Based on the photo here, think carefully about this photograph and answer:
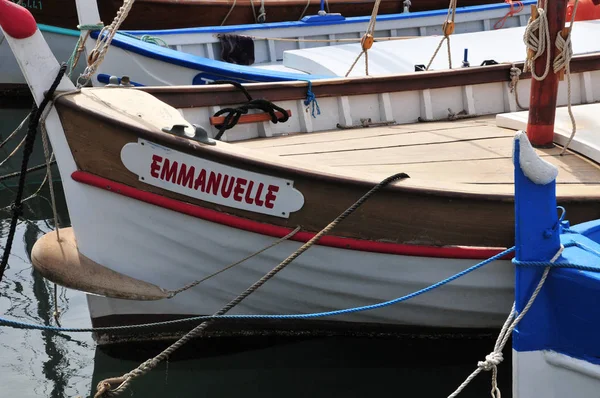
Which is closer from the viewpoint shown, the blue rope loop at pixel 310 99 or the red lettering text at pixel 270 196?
the red lettering text at pixel 270 196

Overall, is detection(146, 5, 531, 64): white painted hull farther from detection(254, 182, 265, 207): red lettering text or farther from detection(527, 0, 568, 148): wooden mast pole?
detection(254, 182, 265, 207): red lettering text

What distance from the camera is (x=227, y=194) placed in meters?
3.93

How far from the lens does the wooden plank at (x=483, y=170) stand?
4172 millimetres

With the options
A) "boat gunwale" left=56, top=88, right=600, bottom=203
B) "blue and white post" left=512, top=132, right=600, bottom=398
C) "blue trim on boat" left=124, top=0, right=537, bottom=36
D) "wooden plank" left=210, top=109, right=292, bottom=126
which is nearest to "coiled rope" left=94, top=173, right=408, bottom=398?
"boat gunwale" left=56, top=88, right=600, bottom=203

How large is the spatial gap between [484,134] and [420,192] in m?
1.57

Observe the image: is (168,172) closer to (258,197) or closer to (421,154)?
(258,197)

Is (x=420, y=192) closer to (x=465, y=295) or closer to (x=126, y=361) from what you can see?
(x=465, y=295)

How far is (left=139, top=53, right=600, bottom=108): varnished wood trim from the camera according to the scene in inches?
201

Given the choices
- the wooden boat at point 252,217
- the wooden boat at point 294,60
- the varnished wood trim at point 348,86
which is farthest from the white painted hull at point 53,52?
the wooden boat at point 252,217

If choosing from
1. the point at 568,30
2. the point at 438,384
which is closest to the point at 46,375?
the point at 438,384

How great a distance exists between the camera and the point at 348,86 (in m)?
5.53

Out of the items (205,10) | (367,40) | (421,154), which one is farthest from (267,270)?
(205,10)

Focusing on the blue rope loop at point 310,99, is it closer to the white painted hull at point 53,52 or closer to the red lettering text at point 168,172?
the red lettering text at point 168,172

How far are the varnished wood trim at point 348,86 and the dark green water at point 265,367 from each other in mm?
1626
